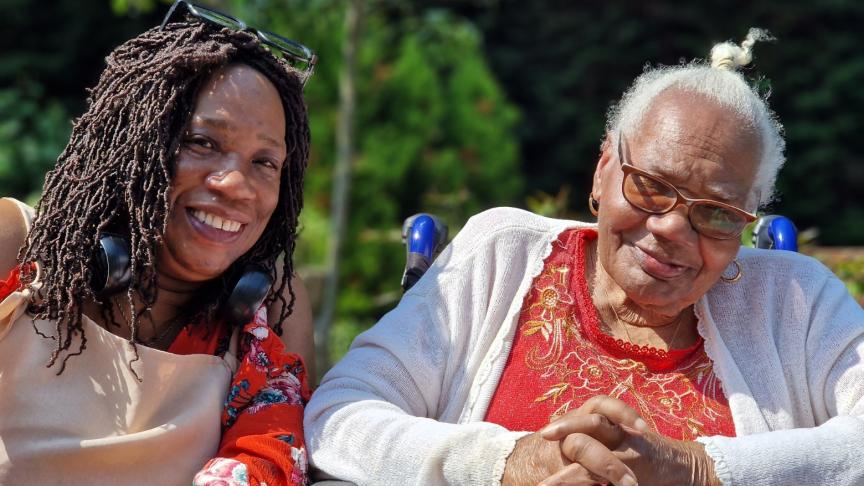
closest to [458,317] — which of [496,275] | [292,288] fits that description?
[496,275]

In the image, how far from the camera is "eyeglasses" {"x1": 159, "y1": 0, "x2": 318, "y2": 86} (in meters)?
2.78

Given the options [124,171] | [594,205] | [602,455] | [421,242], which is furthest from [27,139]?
[602,455]

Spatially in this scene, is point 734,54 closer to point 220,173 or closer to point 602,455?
point 602,455

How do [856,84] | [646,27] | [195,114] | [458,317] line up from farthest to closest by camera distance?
[646,27] < [856,84] < [458,317] < [195,114]

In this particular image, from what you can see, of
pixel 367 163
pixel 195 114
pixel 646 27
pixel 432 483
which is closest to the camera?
pixel 432 483

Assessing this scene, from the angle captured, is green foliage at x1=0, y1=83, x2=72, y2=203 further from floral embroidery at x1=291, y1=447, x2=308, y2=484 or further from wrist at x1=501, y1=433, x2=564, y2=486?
wrist at x1=501, y1=433, x2=564, y2=486

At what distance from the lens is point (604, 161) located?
9.79 ft

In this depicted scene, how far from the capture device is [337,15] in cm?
870

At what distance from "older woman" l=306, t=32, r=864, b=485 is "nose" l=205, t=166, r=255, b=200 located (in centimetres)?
54

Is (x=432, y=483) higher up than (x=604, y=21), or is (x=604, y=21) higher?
(x=604, y=21)

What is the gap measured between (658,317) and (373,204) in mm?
5576

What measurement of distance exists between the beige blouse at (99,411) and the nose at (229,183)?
0.43 m

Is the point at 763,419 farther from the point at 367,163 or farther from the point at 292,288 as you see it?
the point at 367,163

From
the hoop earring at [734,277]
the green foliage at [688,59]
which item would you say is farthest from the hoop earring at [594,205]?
the green foliage at [688,59]
